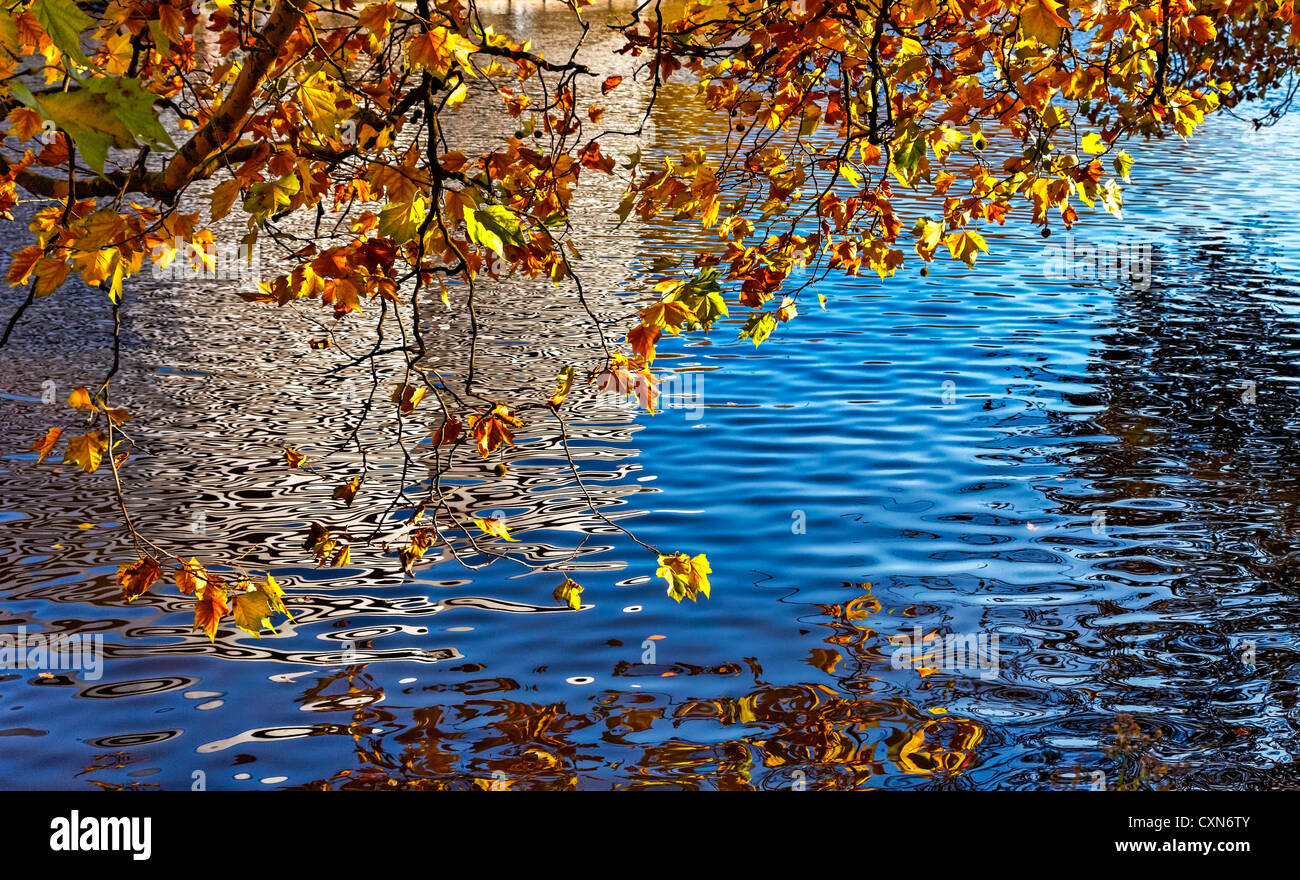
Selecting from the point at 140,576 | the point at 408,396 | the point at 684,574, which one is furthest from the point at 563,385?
the point at 140,576

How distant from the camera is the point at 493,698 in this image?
22.4ft

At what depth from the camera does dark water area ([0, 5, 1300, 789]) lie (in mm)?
6355

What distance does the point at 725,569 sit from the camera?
8.62m

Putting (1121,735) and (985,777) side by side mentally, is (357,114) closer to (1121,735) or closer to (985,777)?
(985,777)

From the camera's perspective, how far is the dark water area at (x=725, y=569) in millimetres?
6355

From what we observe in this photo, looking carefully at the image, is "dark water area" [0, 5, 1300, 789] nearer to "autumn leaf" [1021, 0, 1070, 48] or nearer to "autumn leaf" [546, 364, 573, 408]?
"autumn leaf" [546, 364, 573, 408]

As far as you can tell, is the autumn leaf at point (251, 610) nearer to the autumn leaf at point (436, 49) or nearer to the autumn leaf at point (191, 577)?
the autumn leaf at point (191, 577)

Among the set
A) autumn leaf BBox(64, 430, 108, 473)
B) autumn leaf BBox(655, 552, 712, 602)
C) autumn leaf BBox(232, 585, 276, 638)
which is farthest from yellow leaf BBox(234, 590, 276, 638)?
autumn leaf BBox(655, 552, 712, 602)

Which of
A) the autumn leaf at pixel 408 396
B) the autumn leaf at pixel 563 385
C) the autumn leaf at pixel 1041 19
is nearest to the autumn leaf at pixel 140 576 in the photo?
the autumn leaf at pixel 408 396
